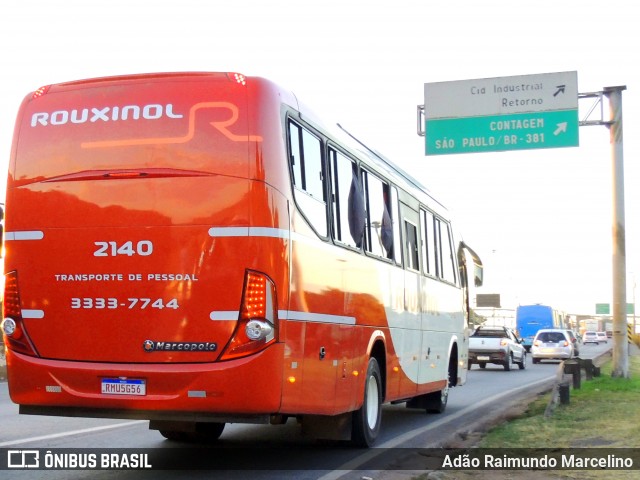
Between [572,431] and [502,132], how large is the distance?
43.8 feet

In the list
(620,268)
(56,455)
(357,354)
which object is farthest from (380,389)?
(620,268)

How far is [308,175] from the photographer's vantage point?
860 centimetres

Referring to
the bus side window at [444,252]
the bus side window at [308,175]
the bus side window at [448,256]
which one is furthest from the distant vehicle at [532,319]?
the bus side window at [308,175]

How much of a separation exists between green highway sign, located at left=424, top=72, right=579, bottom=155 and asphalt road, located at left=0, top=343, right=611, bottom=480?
10.3 meters

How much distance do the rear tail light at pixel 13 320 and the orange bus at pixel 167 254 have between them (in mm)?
12

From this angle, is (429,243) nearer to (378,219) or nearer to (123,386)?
(378,219)

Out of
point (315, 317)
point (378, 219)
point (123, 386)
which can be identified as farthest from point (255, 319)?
point (378, 219)

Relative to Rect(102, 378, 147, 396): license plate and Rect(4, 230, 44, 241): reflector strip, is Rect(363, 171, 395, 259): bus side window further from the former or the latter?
Rect(4, 230, 44, 241): reflector strip

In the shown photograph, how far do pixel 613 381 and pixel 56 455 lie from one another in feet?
48.7

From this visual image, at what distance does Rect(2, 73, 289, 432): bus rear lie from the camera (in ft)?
24.7

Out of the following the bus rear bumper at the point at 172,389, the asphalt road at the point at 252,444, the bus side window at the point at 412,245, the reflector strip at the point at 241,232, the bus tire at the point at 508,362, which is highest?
the bus side window at the point at 412,245

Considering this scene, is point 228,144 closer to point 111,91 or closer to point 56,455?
point 111,91

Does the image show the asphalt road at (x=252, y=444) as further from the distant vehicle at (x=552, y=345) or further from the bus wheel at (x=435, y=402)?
the distant vehicle at (x=552, y=345)

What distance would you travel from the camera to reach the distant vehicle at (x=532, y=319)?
58844mm
